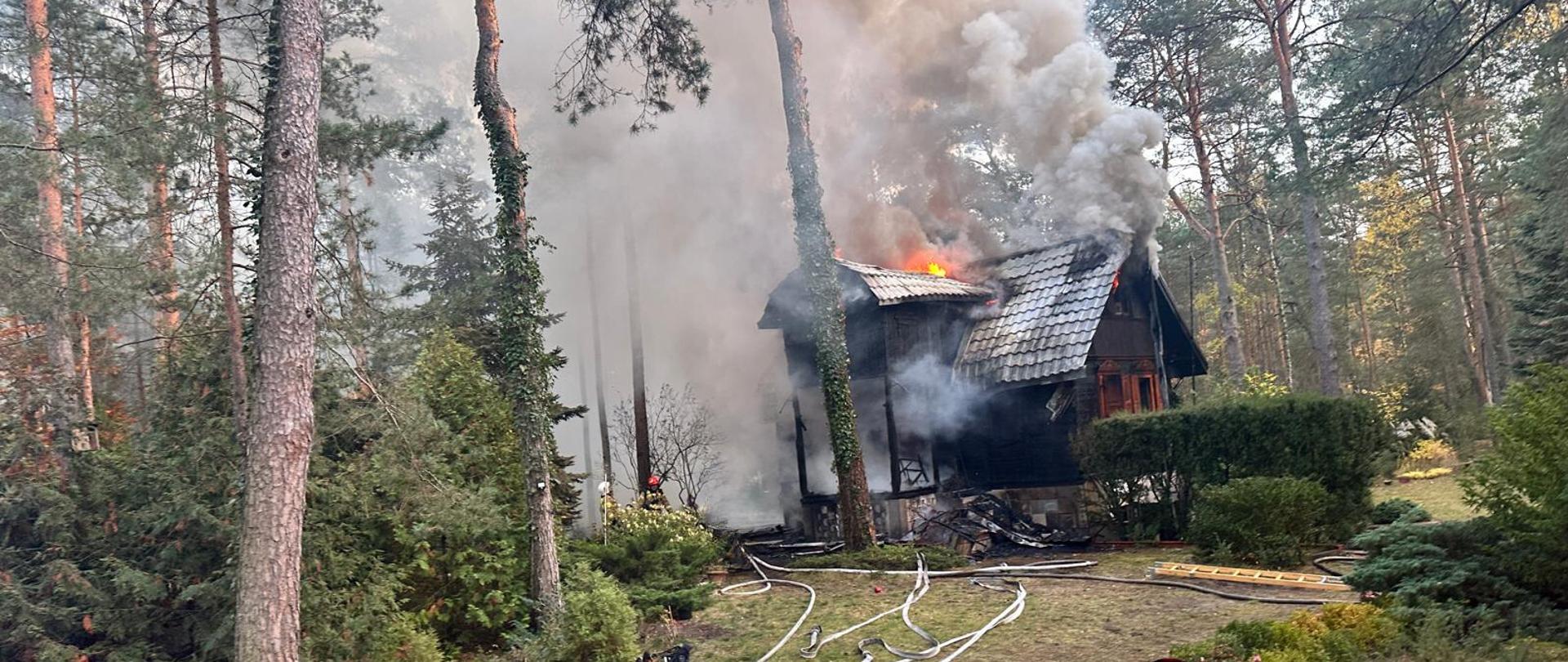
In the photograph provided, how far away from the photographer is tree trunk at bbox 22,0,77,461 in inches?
368

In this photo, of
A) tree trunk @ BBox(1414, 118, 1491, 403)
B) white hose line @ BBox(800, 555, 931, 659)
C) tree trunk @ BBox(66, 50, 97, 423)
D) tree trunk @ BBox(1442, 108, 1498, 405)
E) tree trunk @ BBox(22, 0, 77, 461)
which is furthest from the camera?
tree trunk @ BBox(1414, 118, 1491, 403)

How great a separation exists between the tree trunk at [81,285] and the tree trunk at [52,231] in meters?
0.16

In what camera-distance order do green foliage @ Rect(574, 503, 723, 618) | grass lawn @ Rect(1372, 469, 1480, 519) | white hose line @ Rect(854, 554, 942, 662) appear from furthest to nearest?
grass lawn @ Rect(1372, 469, 1480, 519), green foliage @ Rect(574, 503, 723, 618), white hose line @ Rect(854, 554, 942, 662)

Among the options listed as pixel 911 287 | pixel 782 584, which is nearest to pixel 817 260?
pixel 911 287

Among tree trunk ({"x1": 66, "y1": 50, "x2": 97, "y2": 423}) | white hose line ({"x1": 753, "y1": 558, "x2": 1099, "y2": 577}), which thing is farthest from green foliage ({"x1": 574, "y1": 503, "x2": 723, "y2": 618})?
tree trunk ({"x1": 66, "y1": 50, "x2": 97, "y2": 423})

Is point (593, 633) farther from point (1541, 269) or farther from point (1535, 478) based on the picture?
point (1541, 269)

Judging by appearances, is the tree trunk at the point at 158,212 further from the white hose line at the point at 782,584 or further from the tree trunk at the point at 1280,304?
the tree trunk at the point at 1280,304

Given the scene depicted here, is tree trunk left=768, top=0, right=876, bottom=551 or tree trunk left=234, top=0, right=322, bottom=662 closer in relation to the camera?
tree trunk left=234, top=0, right=322, bottom=662

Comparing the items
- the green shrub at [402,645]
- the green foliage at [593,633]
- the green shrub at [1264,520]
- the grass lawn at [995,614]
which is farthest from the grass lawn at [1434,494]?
the green shrub at [402,645]

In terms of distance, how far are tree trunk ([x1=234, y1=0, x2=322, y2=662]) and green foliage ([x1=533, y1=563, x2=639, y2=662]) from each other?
2136 mm

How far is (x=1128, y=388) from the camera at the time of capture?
1897cm

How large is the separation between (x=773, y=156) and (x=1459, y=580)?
1678 cm

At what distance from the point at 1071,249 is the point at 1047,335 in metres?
2.56

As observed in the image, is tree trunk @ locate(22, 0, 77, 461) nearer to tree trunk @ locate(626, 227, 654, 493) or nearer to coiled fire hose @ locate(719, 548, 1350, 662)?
coiled fire hose @ locate(719, 548, 1350, 662)
